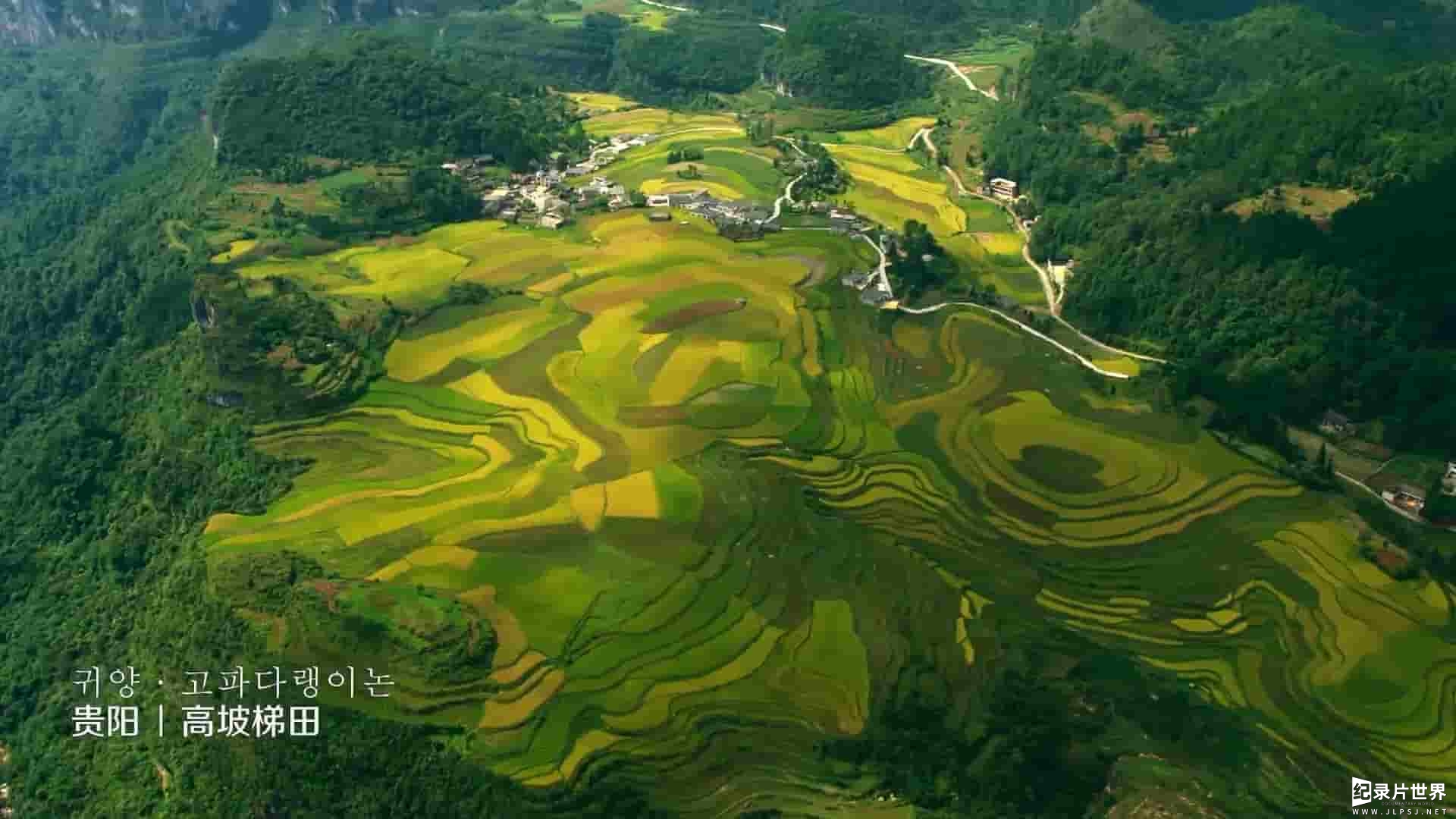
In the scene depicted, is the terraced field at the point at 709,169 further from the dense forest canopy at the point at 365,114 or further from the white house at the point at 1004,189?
the white house at the point at 1004,189

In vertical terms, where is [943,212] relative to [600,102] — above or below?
above

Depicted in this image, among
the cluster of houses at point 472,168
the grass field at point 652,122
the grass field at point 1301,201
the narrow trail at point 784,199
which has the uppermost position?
the grass field at point 1301,201

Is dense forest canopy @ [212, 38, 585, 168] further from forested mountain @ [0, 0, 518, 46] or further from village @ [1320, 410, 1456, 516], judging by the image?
village @ [1320, 410, 1456, 516]

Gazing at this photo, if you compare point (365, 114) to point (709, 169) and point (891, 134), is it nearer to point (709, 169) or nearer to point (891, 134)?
point (709, 169)

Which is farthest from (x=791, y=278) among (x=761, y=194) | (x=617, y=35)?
(x=617, y=35)

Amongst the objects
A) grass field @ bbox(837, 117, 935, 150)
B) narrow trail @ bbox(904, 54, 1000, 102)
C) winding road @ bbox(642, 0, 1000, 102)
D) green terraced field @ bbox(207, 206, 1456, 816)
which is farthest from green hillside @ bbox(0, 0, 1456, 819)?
winding road @ bbox(642, 0, 1000, 102)

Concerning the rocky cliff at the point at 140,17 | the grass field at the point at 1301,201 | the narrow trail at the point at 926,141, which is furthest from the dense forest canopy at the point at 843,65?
the rocky cliff at the point at 140,17

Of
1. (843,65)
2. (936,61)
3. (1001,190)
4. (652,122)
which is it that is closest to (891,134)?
(843,65)

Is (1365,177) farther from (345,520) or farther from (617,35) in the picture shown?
(617,35)
